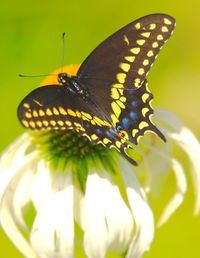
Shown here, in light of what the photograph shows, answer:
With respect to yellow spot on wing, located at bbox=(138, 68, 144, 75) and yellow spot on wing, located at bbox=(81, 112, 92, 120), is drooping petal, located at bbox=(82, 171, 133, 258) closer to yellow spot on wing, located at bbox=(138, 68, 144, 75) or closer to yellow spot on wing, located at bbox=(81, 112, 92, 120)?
yellow spot on wing, located at bbox=(81, 112, 92, 120)

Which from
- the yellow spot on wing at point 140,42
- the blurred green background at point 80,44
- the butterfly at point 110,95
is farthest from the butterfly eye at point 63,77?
the blurred green background at point 80,44

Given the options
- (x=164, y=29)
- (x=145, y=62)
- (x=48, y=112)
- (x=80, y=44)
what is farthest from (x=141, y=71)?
(x=80, y=44)

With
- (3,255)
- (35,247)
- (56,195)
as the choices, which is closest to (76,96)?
(56,195)

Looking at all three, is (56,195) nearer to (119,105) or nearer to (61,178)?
(61,178)

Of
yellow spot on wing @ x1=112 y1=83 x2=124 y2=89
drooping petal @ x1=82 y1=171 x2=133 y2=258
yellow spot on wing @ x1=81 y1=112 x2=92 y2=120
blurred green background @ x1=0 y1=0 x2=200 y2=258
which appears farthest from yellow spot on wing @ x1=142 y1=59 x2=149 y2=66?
blurred green background @ x1=0 y1=0 x2=200 y2=258

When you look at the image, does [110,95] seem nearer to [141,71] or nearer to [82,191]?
[141,71]

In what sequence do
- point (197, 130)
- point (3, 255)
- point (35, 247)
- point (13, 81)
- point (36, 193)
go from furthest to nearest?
point (13, 81), point (197, 130), point (3, 255), point (36, 193), point (35, 247)
